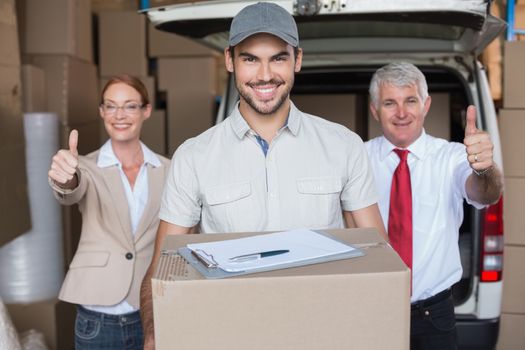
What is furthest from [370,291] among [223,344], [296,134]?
[296,134]

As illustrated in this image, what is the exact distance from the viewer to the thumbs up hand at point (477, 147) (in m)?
1.64

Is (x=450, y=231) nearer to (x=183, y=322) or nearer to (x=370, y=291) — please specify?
(x=370, y=291)

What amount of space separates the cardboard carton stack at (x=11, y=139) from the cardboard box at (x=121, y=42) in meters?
1.30

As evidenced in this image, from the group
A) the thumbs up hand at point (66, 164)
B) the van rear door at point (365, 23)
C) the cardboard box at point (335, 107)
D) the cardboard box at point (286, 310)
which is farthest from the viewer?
the cardboard box at point (335, 107)

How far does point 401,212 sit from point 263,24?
0.87 meters

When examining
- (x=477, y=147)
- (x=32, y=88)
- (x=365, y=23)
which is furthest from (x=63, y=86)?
(x=477, y=147)

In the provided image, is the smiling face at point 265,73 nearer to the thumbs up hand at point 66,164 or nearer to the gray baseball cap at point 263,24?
the gray baseball cap at point 263,24

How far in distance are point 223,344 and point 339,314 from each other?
19 cm

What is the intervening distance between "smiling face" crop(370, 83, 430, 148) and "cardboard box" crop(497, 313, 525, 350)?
1.38 meters

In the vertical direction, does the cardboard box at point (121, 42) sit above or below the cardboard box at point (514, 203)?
above

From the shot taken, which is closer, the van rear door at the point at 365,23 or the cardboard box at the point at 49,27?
the van rear door at the point at 365,23

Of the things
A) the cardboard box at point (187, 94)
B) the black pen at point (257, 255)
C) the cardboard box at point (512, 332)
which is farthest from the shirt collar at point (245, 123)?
the cardboard box at point (187, 94)

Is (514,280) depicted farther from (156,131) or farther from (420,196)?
(156,131)

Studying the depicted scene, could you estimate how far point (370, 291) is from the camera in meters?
1.07
